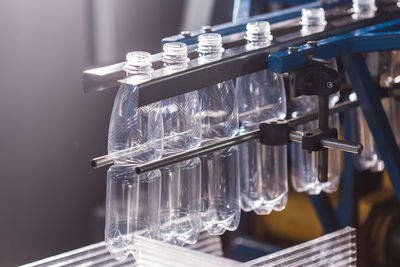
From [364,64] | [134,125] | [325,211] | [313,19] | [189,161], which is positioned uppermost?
[313,19]

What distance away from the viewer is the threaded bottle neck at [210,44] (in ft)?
6.51

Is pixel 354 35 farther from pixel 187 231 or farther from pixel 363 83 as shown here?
pixel 187 231

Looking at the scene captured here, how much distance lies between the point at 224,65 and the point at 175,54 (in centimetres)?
12

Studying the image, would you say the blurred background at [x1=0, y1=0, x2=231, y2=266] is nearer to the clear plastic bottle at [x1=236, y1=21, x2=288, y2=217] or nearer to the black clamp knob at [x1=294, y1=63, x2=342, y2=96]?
the clear plastic bottle at [x1=236, y1=21, x2=288, y2=217]

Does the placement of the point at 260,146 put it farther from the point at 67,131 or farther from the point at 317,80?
the point at 67,131

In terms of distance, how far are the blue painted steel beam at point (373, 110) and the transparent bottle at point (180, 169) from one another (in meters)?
0.51

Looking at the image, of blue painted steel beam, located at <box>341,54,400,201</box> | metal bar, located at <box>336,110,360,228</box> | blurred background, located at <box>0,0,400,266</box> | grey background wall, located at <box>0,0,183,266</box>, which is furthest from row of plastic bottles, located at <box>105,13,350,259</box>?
grey background wall, located at <box>0,0,183,266</box>

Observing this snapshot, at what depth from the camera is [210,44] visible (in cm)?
198

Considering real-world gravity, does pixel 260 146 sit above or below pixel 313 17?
below

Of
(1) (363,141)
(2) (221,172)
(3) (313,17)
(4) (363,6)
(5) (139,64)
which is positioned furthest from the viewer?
(1) (363,141)

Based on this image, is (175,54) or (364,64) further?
(364,64)

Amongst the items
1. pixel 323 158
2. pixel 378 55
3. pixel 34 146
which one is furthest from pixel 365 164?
pixel 34 146

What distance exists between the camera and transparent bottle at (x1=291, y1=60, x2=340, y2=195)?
8.04ft

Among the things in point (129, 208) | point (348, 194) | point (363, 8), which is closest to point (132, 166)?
point (129, 208)
